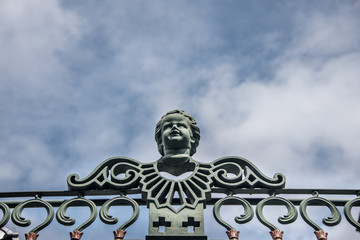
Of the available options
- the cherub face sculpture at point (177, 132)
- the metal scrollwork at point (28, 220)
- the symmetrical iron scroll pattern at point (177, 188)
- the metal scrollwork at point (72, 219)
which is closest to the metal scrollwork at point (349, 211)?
the symmetrical iron scroll pattern at point (177, 188)

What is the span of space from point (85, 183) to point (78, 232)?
0.74 meters

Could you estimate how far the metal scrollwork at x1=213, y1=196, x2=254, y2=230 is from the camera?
6074mm

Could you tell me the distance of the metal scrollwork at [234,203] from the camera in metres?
6.07

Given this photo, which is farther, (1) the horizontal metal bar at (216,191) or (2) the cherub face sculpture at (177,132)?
(2) the cherub face sculpture at (177,132)

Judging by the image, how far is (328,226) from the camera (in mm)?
6125

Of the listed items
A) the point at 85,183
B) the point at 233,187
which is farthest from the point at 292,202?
the point at 85,183

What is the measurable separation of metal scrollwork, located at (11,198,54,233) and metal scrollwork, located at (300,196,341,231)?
2915 mm

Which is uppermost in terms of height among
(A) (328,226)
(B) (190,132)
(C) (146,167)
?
(B) (190,132)

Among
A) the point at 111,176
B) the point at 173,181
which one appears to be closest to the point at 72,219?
the point at 111,176

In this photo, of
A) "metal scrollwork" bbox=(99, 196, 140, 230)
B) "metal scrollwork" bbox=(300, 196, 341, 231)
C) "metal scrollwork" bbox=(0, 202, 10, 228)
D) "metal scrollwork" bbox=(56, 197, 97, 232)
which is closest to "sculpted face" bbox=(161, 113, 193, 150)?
"metal scrollwork" bbox=(99, 196, 140, 230)

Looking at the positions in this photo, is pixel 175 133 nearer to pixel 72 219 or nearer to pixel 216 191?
pixel 216 191

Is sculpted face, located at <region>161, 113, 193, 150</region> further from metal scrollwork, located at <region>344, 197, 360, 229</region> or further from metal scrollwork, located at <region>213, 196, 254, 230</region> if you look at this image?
metal scrollwork, located at <region>344, 197, 360, 229</region>

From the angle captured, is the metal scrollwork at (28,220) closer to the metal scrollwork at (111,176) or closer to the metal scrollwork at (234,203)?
the metal scrollwork at (111,176)

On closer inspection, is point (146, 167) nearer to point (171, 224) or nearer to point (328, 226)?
point (171, 224)
